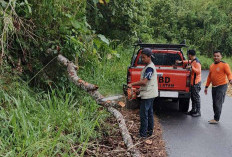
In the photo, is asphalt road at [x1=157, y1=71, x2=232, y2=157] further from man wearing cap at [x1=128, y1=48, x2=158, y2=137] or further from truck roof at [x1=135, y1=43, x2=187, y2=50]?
truck roof at [x1=135, y1=43, x2=187, y2=50]

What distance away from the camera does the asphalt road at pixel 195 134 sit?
5070 mm

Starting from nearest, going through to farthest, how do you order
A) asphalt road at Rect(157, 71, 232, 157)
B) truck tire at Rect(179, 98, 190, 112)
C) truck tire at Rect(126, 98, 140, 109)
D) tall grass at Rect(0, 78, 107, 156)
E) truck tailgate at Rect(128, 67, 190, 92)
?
tall grass at Rect(0, 78, 107, 156)
asphalt road at Rect(157, 71, 232, 157)
truck tailgate at Rect(128, 67, 190, 92)
truck tire at Rect(179, 98, 190, 112)
truck tire at Rect(126, 98, 140, 109)

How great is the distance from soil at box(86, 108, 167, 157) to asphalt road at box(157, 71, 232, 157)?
0.19 meters

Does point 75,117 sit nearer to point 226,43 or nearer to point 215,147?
point 215,147

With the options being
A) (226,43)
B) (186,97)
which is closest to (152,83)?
(186,97)

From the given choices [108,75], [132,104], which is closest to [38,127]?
[132,104]

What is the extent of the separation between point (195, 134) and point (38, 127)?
3.66m

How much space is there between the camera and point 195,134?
6.08m

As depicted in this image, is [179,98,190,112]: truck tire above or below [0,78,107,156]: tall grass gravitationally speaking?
below

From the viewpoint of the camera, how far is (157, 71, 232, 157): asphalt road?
16.6 ft

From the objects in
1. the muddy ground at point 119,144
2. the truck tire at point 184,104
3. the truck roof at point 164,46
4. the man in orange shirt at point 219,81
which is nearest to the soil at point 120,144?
the muddy ground at point 119,144

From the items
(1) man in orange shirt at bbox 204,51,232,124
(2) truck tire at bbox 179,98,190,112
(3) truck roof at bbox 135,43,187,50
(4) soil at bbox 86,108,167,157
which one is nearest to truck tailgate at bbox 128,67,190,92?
(2) truck tire at bbox 179,98,190,112

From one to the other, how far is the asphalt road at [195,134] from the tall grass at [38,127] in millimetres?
1649

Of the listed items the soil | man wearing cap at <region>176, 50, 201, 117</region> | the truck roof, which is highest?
the truck roof
